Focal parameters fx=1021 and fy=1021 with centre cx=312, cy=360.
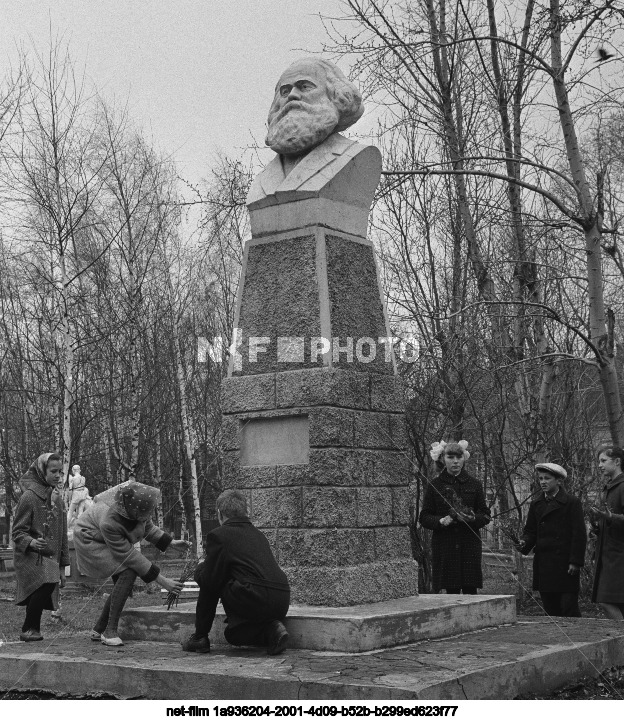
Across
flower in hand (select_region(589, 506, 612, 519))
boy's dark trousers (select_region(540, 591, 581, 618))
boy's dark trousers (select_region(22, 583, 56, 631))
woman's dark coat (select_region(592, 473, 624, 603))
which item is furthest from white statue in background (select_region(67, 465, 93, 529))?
flower in hand (select_region(589, 506, 612, 519))

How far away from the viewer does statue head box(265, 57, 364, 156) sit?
8.11 m

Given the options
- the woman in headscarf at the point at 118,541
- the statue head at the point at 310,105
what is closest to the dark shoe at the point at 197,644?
the woman in headscarf at the point at 118,541

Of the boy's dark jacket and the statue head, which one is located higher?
the statue head

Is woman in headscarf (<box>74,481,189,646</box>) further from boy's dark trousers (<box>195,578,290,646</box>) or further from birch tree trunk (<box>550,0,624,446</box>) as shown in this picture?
birch tree trunk (<box>550,0,624,446</box>)

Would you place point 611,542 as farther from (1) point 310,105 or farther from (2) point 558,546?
(1) point 310,105

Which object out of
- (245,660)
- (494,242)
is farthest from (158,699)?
(494,242)

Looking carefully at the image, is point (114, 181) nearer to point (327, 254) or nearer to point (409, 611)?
point (327, 254)

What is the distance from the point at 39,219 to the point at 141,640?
17809 mm

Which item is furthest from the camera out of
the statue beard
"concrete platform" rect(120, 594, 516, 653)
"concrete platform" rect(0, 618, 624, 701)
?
the statue beard

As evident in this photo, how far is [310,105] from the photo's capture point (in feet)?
26.8

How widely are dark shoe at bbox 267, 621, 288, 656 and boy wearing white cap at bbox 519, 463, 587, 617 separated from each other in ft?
10.2

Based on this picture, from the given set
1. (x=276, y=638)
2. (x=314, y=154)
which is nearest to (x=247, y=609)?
(x=276, y=638)

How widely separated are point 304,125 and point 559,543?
4050 mm

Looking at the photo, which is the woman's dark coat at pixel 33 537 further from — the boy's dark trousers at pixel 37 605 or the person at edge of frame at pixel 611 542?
the person at edge of frame at pixel 611 542
